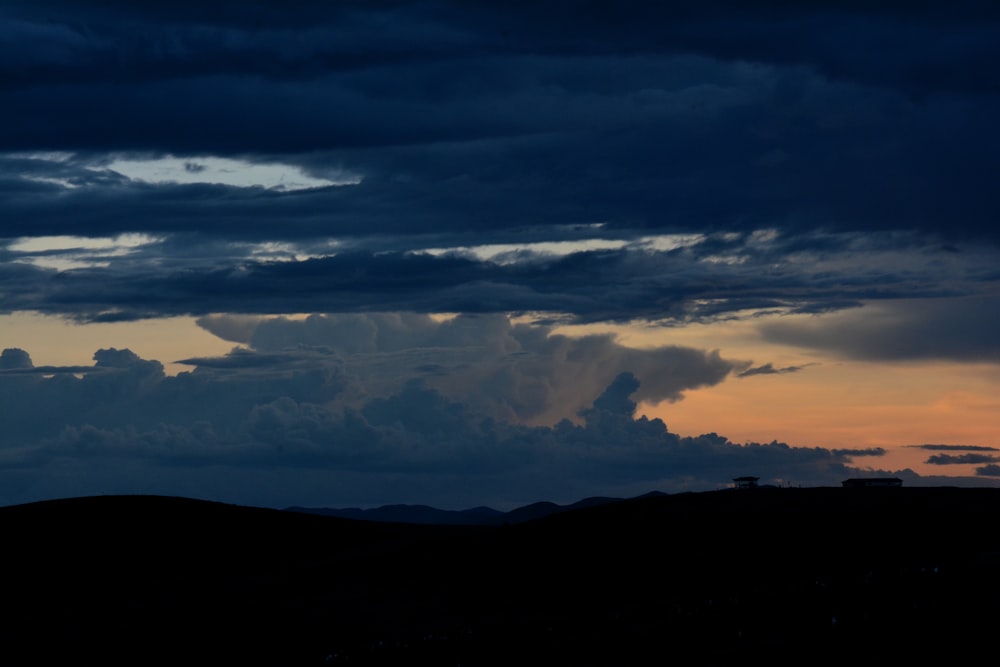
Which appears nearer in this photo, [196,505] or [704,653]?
[704,653]

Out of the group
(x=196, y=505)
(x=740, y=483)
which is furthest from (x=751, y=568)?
(x=196, y=505)

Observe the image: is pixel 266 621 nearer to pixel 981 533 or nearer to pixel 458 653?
pixel 458 653

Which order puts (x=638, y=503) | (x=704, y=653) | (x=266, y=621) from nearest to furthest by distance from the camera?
(x=704, y=653) < (x=266, y=621) < (x=638, y=503)

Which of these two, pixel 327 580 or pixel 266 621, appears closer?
pixel 266 621

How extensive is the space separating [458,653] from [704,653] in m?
10.5

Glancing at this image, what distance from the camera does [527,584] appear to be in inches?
2827

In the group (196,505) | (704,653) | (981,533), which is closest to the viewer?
(704,653)

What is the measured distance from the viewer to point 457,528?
103312 millimetres

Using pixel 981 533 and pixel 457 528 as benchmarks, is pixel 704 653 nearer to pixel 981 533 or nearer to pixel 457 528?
pixel 981 533

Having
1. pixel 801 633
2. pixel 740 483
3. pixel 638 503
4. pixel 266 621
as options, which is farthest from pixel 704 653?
pixel 740 483

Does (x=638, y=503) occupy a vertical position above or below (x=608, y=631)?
above

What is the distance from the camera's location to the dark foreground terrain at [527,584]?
47062 mm

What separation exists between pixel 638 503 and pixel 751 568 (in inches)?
1026

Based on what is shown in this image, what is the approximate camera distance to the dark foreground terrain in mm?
47062
